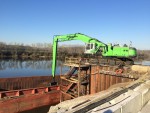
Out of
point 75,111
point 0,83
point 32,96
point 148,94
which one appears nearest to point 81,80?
point 32,96

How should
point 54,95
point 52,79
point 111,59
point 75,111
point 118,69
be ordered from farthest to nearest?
point 52,79
point 54,95
point 111,59
point 118,69
point 75,111

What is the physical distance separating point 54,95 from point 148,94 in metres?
14.8

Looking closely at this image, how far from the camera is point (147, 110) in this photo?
651 cm

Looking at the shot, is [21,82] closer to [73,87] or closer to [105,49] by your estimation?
[73,87]

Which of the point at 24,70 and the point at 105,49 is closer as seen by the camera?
the point at 105,49

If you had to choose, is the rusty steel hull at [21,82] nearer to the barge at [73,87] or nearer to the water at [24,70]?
the barge at [73,87]

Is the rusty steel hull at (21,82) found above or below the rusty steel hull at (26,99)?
above

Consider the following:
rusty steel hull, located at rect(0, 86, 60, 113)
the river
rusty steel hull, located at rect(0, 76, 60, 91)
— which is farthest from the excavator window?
the river

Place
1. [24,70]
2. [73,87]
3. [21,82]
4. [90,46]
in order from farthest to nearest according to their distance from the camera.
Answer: [24,70] → [21,82] → [73,87] → [90,46]

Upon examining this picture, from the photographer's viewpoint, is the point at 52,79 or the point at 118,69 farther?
the point at 52,79

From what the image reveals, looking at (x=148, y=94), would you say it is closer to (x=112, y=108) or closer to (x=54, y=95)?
(x=112, y=108)

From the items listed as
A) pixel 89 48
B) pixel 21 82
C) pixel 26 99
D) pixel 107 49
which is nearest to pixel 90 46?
pixel 89 48

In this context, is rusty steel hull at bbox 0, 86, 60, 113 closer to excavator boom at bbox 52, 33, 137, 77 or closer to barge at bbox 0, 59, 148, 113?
barge at bbox 0, 59, 148, 113

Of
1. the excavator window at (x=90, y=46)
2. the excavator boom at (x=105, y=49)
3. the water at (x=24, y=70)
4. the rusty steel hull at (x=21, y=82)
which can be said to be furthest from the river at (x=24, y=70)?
the excavator window at (x=90, y=46)
